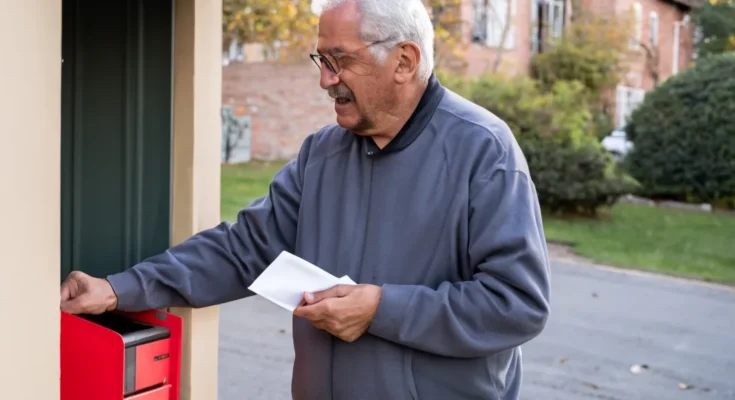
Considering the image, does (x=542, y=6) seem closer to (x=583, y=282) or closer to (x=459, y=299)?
(x=583, y=282)

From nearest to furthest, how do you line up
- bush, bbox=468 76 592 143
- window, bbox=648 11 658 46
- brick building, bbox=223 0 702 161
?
1. bush, bbox=468 76 592 143
2. brick building, bbox=223 0 702 161
3. window, bbox=648 11 658 46

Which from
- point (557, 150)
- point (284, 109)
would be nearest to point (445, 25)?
point (557, 150)

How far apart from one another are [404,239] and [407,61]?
419 millimetres

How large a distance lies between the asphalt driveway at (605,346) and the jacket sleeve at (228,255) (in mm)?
3156

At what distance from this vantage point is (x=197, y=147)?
2.61 meters

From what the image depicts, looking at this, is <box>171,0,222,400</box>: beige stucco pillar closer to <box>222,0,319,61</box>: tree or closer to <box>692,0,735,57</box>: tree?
<box>222,0,319,61</box>: tree

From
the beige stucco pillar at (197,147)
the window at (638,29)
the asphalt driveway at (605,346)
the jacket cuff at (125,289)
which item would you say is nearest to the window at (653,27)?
the window at (638,29)

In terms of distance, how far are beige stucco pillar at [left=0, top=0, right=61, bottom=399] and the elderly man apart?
0.37 metres

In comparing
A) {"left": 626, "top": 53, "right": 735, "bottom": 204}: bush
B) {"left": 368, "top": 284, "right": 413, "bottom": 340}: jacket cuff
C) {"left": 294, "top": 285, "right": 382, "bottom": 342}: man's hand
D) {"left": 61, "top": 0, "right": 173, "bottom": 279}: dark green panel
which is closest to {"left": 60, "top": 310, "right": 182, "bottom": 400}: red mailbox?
{"left": 61, "top": 0, "right": 173, "bottom": 279}: dark green panel

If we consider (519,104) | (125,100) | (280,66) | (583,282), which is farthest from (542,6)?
(125,100)

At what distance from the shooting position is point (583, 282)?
29.8ft

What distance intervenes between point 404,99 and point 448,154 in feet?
0.56

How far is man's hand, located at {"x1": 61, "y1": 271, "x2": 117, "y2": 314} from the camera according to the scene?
235 centimetres

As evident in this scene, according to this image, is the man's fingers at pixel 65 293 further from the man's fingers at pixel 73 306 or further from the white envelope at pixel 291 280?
the white envelope at pixel 291 280
